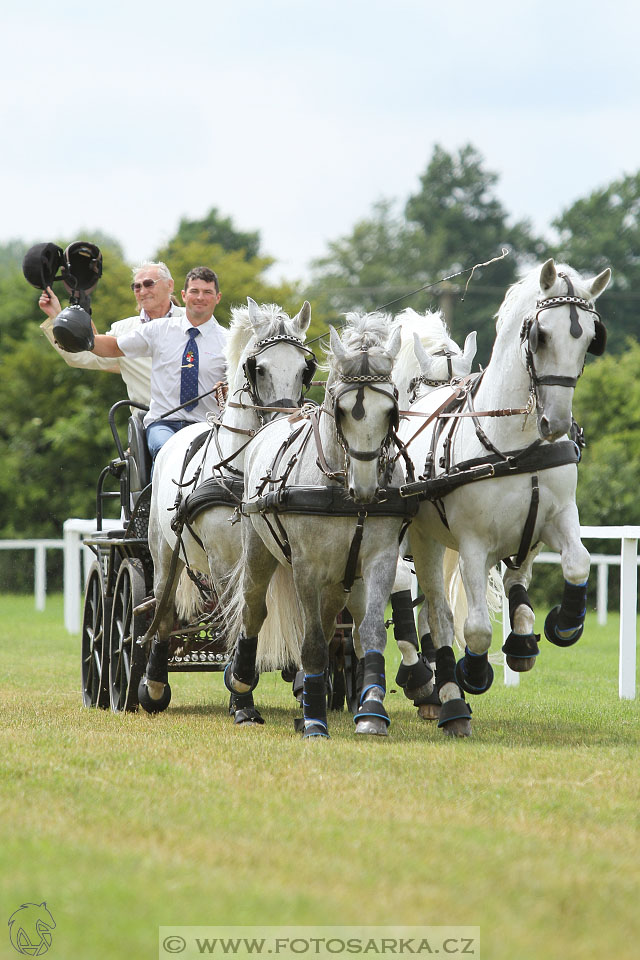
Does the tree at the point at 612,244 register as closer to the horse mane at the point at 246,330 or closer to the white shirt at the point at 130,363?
the white shirt at the point at 130,363

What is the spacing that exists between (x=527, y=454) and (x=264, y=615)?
178cm

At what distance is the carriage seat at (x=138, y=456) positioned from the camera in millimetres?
8625

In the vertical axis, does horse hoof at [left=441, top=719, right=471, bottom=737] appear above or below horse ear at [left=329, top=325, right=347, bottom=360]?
below

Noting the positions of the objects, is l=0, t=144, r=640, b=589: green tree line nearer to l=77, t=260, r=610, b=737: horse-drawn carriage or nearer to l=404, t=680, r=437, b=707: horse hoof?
l=77, t=260, r=610, b=737: horse-drawn carriage

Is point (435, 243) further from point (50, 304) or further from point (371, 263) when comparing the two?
point (50, 304)

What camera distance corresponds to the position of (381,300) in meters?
49.3

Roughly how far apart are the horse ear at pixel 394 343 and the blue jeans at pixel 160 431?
105 inches

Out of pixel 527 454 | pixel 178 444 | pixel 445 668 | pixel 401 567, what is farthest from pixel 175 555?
pixel 527 454

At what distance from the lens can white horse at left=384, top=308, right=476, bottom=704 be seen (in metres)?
7.55

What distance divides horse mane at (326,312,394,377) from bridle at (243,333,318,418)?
2.09 ft

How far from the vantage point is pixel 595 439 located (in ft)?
78.4

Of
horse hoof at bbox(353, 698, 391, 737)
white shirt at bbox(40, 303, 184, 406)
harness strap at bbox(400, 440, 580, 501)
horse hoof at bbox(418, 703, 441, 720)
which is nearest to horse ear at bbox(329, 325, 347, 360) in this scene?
harness strap at bbox(400, 440, 580, 501)

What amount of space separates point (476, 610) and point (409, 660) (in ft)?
3.83

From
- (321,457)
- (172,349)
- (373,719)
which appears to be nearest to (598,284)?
(321,457)
